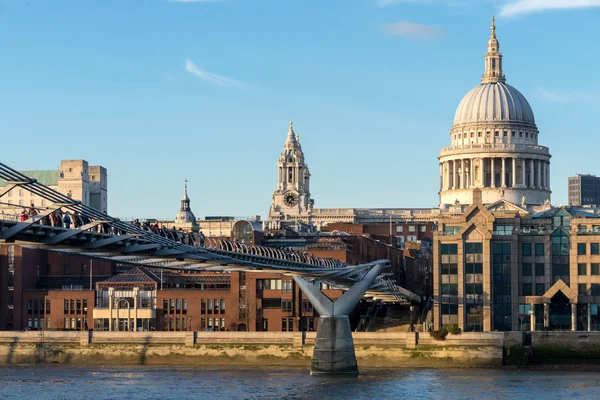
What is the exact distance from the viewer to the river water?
267 ft

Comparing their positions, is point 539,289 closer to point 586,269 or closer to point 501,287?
point 501,287

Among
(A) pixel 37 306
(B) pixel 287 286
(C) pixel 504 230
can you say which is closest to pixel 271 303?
(B) pixel 287 286

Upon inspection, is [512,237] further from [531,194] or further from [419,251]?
[531,194]

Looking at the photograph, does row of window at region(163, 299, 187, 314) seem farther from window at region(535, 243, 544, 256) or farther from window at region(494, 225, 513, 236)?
window at region(535, 243, 544, 256)

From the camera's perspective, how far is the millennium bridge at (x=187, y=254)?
7044 centimetres

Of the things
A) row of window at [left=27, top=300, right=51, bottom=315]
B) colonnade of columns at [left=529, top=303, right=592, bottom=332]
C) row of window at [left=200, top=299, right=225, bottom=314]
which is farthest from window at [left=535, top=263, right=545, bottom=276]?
row of window at [left=27, top=300, right=51, bottom=315]

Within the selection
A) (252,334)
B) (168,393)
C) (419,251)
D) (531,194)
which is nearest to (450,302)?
(252,334)

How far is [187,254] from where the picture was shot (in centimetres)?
8381

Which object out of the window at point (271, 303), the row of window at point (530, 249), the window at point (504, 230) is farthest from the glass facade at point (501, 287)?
the window at point (271, 303)

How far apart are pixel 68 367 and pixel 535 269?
108 ft

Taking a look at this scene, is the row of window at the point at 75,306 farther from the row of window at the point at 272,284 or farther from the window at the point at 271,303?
the window at the point at 271,303

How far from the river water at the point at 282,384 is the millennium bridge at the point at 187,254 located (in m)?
2.52

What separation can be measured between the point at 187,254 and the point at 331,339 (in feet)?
42.7

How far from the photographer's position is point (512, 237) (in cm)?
11506
